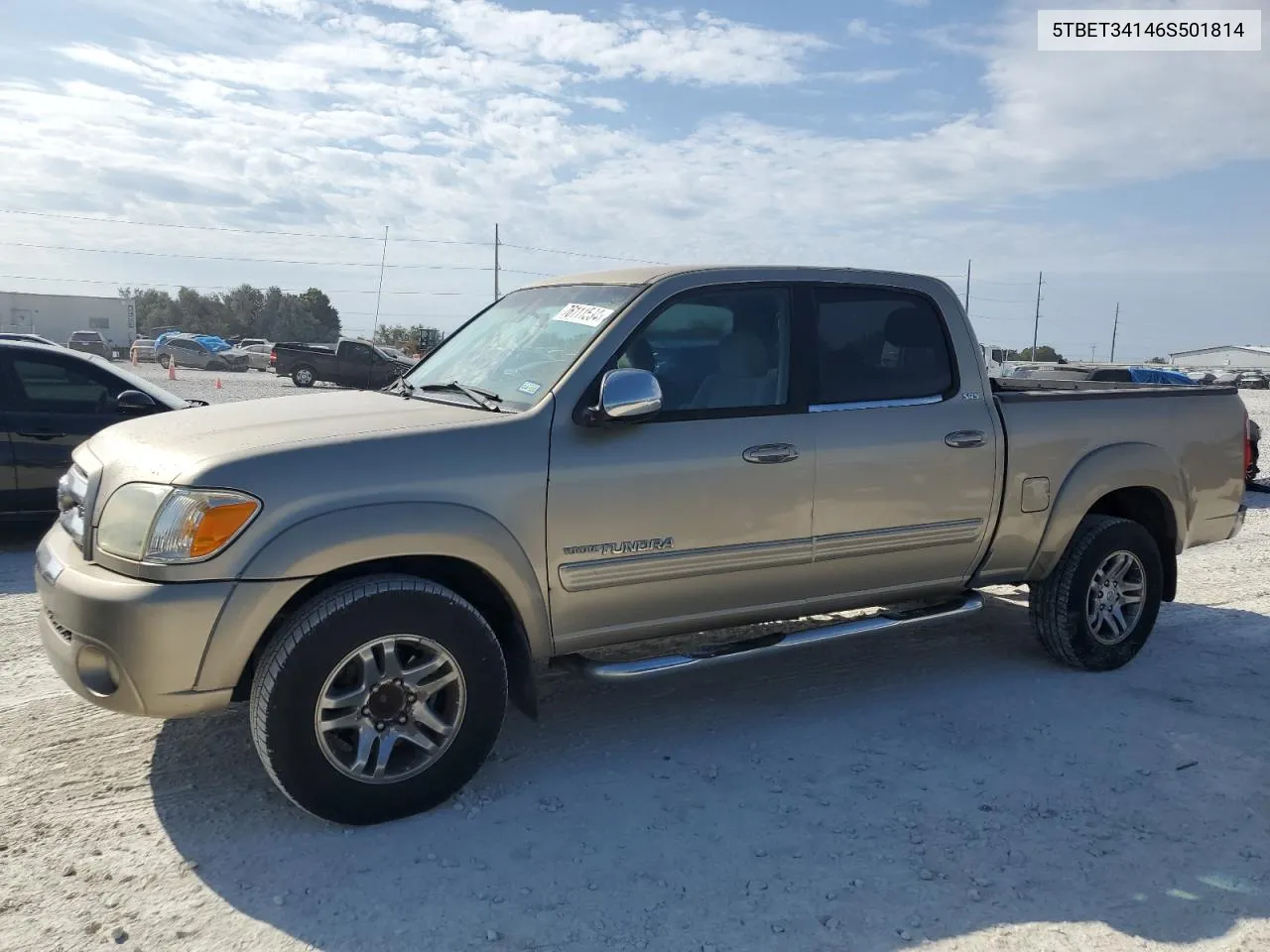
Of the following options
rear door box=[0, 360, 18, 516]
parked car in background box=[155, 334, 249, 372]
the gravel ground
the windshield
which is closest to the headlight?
the gravel ground

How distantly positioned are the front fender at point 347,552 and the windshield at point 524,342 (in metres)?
0.59

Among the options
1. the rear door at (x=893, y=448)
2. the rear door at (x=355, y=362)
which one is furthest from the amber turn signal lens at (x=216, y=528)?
the rear door at (x=355, y=362)

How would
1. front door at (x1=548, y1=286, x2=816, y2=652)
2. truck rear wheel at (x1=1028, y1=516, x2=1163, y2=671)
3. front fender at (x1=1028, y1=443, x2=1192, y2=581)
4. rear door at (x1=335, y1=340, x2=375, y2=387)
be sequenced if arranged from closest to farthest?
front door at (x1=548, y1=286, x2=816, y2=652), front fender at (x1=1028, y1=443, x2=1192, y2=581), truck rear wheel at (x1=1028, y1=516, x2=1163, y2=671), rear door at (x1=335, y1=340, x2=375, y2=387)

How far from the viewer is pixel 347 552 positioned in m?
3.38

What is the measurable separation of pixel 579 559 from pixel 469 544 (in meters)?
0.45

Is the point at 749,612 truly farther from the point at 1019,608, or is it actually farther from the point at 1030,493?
the point at 1019,608

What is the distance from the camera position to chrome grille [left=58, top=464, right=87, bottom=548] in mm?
3572

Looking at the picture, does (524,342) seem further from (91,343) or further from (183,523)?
(91,343)

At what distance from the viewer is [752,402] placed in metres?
4.24

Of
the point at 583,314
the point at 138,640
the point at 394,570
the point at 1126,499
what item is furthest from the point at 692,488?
the point at 1126,499

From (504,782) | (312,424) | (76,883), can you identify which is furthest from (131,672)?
(504,782)

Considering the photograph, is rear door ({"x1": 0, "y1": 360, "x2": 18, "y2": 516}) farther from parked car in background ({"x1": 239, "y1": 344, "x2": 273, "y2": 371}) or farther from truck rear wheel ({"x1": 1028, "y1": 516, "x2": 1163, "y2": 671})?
parked car in background ({"x1": 239, "y1": 344, "x2": 273, "y2": 371})

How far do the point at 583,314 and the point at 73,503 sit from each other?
2.06 meters

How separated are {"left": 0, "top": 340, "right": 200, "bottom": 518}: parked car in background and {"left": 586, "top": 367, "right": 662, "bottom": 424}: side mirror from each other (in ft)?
16.0
